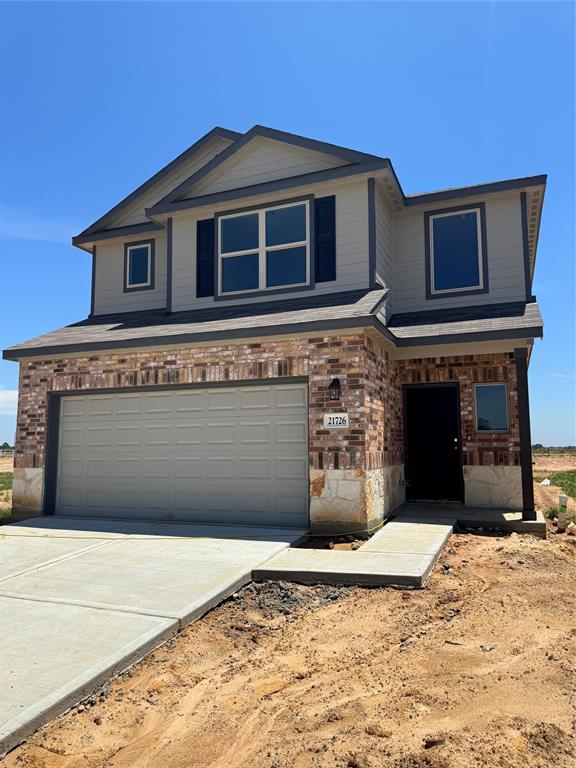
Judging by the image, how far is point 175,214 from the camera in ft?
41.0

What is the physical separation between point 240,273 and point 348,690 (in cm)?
928

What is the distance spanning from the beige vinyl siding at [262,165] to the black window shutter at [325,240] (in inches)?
35.1

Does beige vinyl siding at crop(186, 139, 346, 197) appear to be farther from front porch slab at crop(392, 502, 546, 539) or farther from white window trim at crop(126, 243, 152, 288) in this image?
front porch slab at crop(392, 502, 546, 539)

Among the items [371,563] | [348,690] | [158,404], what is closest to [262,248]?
[158,404]

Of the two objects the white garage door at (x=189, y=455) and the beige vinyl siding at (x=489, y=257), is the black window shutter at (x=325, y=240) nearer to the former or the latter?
the beige vinyl siding at (x=489, y=257)

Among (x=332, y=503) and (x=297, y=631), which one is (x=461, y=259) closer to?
(x=332, y=503)

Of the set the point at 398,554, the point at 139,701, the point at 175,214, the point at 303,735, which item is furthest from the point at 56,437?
the point at 303,735

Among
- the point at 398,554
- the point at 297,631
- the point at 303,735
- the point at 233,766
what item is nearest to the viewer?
the point at 233,766

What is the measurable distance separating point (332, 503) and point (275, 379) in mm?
2258

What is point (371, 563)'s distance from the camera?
6715 millimetres

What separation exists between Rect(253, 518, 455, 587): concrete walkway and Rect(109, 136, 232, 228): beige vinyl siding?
975cm

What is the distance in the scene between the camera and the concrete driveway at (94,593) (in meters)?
3.85

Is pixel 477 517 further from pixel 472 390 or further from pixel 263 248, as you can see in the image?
pixel 263 248

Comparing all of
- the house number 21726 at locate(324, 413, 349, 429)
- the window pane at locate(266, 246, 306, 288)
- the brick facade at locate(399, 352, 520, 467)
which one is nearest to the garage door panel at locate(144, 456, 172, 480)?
the house number 21726 at locate(324, 413, 349, 429)
